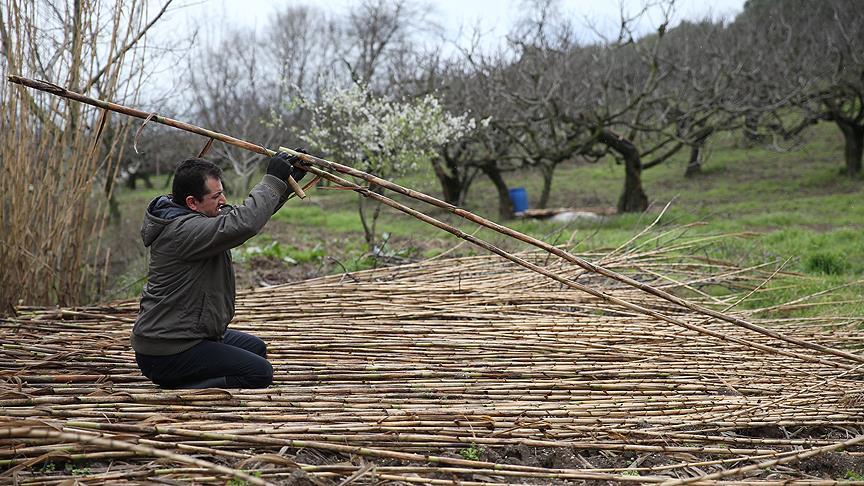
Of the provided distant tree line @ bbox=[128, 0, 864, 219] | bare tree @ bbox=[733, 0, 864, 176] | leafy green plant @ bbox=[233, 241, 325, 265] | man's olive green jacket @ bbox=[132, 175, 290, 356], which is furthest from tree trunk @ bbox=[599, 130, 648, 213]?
man's olive green jacket @ bbox=[132, 175, 290, 356]

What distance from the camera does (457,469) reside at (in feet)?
7.24

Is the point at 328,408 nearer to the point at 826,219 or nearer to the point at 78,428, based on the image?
the point at 78,428

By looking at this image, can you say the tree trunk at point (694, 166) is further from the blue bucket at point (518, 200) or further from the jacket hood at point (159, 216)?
the jacket hood at point (159, 216)

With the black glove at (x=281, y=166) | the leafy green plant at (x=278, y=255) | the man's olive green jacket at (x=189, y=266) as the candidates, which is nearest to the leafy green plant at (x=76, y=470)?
the man's olive green jacket at (x=189, y=266)

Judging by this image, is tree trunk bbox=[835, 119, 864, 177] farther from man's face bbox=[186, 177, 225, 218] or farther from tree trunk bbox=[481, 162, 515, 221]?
man's face bbox=[186, 177, 225, 218]

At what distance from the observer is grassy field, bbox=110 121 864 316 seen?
21.1 feet

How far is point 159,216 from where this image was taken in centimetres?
288

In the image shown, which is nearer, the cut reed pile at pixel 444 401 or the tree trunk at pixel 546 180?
the cut reed pile at pixel 444 401

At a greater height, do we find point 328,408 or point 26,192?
point 26,192

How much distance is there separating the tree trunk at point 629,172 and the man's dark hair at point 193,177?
9.24 metres

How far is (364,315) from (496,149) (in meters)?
10.3

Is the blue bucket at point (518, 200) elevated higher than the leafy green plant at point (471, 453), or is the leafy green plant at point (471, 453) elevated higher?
the blue bucket at point (518, 200)

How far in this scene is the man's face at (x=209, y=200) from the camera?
289cm

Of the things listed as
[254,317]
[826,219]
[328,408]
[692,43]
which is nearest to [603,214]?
[826,219]
